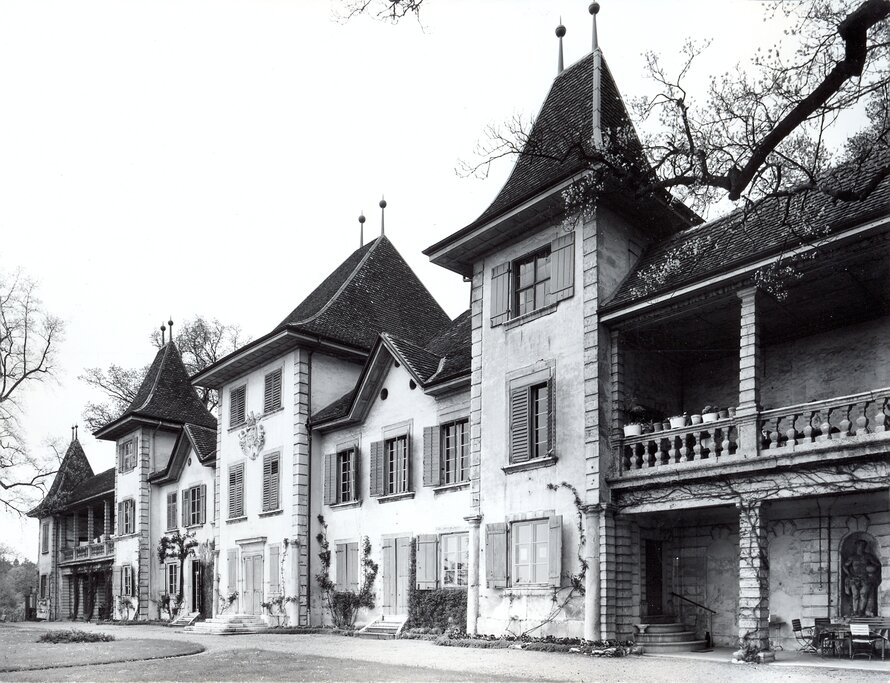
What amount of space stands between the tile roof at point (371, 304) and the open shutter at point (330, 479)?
136 inches

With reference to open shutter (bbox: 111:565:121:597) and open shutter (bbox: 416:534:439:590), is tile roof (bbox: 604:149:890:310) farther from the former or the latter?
open shutter (bbox: 111:565:121:597)

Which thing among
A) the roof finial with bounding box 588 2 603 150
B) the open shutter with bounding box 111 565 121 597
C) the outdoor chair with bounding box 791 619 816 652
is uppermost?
the roof finial with bounding box 588 2 603 150

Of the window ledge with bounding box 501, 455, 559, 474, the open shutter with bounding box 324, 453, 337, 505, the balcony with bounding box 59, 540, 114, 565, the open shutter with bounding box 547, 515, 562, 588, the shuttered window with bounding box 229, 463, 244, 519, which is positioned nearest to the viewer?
the open shutter with bounding box 547, 515, 562, 588

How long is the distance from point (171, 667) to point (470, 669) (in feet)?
15.6

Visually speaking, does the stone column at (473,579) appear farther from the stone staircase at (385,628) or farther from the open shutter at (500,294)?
the open shutter at (500,294)

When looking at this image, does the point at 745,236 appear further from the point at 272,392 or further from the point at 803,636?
the point at 272,392

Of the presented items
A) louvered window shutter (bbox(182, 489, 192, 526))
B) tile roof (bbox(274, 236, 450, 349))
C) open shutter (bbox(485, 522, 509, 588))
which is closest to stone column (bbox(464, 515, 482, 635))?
open shutter (bbox(485, 522, 509, 588))

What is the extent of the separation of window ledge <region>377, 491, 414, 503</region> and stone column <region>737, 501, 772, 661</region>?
989 centimetres

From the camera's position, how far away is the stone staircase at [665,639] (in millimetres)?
16516

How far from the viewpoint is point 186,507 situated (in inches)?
1334

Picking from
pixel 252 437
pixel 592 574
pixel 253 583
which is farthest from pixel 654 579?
pixel 252 437

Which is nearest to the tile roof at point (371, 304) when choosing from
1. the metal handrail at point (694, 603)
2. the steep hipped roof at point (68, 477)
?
the metal handrail at point (694, 603)

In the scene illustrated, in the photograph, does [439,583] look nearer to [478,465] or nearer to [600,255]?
[478,465]

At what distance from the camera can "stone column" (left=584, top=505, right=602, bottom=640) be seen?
54.1 ft
